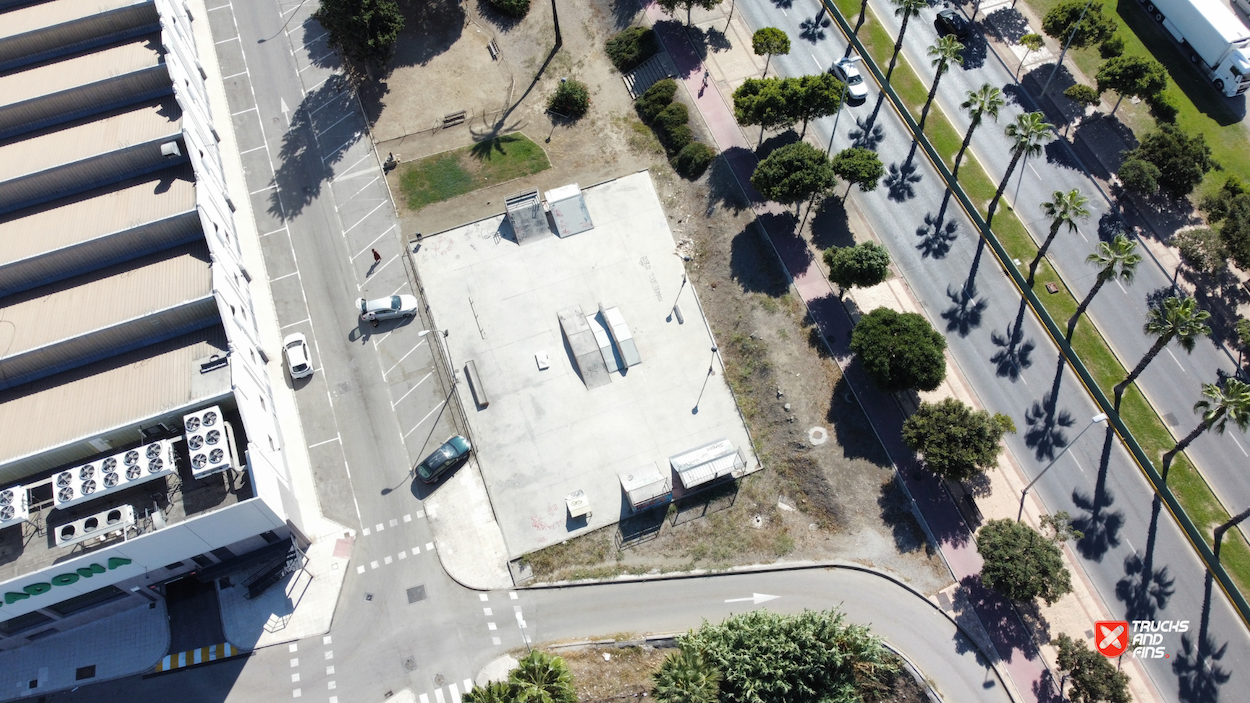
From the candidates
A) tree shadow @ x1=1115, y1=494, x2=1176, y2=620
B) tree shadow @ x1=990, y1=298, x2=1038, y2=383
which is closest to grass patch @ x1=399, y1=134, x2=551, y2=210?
tree shadow @ x1=990, y1=298, x2=1038, y2=383

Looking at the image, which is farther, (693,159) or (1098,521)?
(693,159)

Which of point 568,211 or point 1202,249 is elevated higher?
point 568,211

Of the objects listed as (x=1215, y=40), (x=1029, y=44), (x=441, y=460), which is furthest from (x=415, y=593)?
(x=1215, y=40)

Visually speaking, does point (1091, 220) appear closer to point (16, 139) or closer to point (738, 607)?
point (738, 607)

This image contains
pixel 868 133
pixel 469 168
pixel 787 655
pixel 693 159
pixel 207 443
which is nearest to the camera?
pixel 207 443

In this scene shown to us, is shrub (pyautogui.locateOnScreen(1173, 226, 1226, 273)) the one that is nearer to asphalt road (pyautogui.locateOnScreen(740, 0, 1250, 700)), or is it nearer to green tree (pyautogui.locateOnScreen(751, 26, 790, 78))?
asphalt road (pyautogui.locateOnScreen(740, 0, 1250, 700))

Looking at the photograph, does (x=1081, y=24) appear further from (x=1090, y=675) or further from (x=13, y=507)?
(x=13, y=507)

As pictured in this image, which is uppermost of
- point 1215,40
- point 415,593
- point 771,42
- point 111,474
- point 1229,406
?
point 771,42
